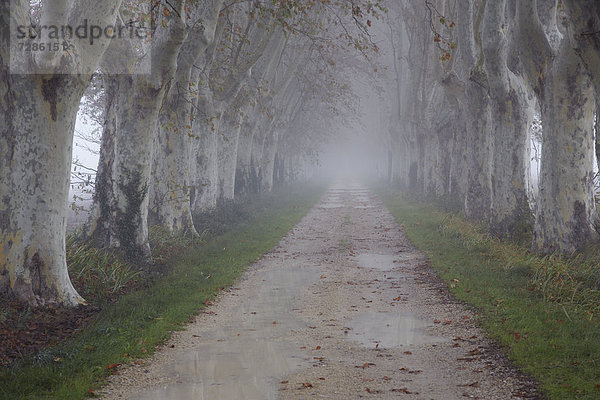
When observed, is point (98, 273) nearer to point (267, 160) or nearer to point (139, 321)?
point (139, 321)

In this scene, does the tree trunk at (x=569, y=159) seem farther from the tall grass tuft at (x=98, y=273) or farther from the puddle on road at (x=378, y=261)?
the tall grass tuft at (x=98, y=273)

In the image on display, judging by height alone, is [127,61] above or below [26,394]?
above

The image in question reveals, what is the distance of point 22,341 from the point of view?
277 inches

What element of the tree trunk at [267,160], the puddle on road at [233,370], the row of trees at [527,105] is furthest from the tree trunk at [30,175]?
the tree trunk at [267,160]

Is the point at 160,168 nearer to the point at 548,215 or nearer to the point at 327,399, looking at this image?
the point at 548,215

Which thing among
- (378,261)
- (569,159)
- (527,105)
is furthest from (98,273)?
(527,105)

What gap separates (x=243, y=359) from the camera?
6504 millimetres

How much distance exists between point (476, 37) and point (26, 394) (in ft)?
47.1

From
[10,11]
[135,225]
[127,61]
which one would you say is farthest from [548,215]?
[10,11]

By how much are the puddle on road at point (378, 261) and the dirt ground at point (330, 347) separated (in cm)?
50

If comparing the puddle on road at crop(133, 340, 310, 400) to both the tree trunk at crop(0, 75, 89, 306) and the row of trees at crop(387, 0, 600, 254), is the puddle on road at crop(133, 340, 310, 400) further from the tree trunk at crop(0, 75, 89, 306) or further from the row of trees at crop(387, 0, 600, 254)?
the row of trees at crop(387, 0, 600, 254)

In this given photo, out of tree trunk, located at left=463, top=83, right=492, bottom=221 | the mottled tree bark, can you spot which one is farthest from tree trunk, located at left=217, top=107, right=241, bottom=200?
the mottled tree bark

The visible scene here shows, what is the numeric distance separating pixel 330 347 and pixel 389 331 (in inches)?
41.5

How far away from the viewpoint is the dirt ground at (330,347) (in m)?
5.58
